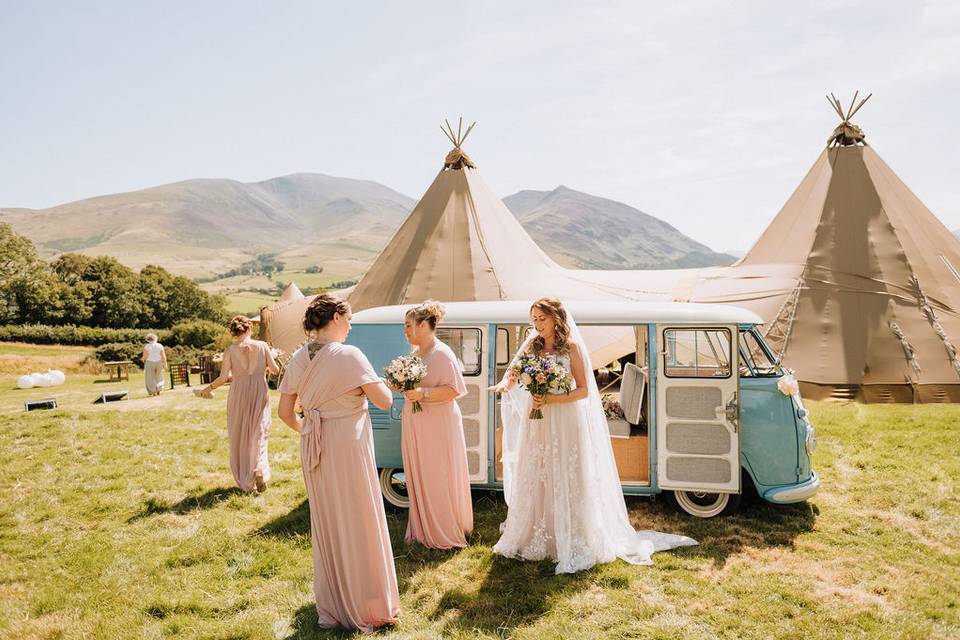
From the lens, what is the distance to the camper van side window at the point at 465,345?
657cm

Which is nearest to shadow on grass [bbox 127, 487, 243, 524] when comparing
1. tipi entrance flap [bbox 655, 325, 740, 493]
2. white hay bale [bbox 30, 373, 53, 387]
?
tipi entrance flap [bbox 655, 325, 740, 493]

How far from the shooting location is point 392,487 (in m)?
6.86

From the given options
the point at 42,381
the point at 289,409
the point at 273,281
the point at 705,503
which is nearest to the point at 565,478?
the point at 705,503

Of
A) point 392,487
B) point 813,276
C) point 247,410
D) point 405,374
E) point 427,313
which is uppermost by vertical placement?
point 813,276

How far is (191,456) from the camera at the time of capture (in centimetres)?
947

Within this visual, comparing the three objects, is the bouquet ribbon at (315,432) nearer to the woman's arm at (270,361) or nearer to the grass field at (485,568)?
the grass field at (485,568)

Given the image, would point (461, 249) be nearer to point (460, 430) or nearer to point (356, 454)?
point (460, 430)

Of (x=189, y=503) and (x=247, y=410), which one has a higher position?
(x=247, y=410)

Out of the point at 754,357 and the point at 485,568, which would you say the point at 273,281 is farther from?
the point at 485,568

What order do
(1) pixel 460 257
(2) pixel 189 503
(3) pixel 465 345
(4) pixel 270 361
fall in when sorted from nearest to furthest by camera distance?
(3) pixel 465 345
(2) pixel 189 503
(4) pixel 270 361
(1) pixel 460 257

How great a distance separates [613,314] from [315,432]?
11.4ft

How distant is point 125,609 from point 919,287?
14726mm

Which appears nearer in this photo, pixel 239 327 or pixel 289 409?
pixel 289 409

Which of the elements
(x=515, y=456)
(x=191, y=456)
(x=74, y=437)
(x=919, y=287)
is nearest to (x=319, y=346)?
(x=515, y=456)
